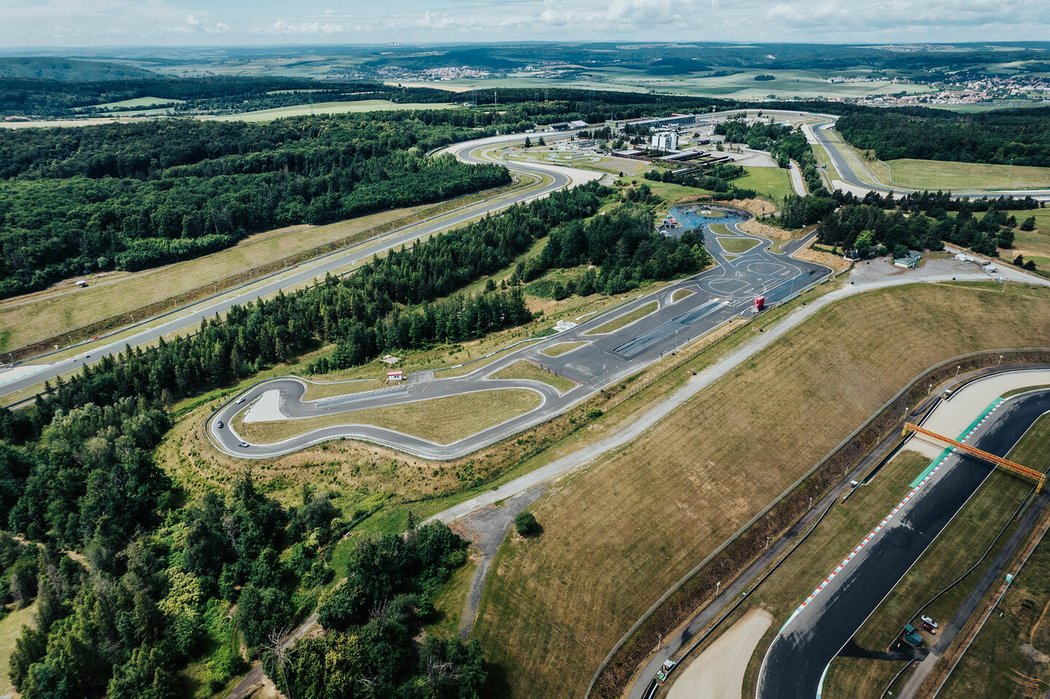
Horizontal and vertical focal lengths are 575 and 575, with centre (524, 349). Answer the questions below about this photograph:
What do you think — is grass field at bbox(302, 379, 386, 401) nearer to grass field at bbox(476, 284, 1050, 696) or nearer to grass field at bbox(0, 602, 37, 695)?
grass field at bbox(476, 284, 1050, 696)

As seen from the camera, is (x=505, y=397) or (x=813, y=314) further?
(x=813, y=314)

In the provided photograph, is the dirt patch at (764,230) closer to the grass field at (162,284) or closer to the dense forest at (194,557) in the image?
the dense forest at (194,557)

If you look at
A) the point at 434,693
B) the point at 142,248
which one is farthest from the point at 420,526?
the point at 142,248

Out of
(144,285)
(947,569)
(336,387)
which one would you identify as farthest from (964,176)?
(144,285)

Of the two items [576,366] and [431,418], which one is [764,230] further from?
[431,418]

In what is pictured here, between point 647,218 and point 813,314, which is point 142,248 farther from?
point 813,314

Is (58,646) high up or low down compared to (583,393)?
down

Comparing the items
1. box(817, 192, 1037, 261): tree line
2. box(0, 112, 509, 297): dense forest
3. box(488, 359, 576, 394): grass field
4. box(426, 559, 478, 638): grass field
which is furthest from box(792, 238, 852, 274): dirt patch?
box(0, 112, 509, 297): dense forest
